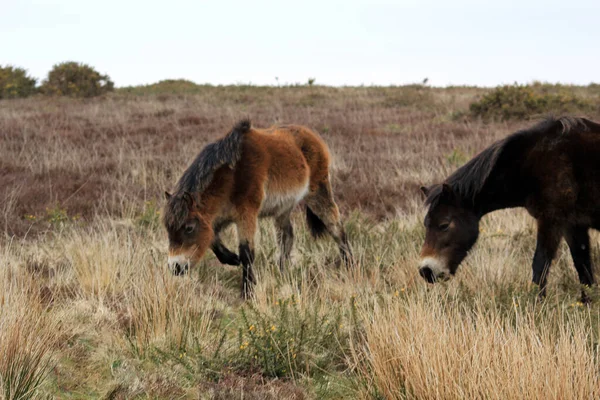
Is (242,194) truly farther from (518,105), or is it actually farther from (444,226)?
(518,105)

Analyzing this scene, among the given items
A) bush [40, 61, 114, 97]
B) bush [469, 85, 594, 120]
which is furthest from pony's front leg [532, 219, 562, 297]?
bush [40, 61, 114, 97]

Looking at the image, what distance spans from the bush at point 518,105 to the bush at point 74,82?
749 inches

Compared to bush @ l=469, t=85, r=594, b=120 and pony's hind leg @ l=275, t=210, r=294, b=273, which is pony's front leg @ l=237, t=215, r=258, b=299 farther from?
bush @ l=469, t=85, r=594, b=120

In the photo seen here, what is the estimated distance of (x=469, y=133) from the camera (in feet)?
52.9

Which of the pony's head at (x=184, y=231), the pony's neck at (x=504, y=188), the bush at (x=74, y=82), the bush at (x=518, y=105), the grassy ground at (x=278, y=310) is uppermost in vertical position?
the bush at (x=74, y=82)

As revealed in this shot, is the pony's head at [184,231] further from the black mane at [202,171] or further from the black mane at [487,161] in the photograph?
the black mane at [487,161]

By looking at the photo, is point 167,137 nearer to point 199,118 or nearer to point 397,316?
point 199,118

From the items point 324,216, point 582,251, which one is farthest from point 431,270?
point 324,216

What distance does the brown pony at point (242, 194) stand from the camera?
5.08 m

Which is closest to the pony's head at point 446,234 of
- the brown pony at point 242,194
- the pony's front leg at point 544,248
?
the pony's front leg at point 544,248

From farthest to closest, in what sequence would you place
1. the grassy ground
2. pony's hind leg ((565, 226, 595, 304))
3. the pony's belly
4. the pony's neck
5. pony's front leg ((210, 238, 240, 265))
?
1. the pony's belly
2. pony's front leg ((210, 238, 240, 265))
3. pony's hind leg ((565, 226, 595, 304))
4. the pony's neck
5. the grassy ground

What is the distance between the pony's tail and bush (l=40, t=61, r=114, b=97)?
23.6 meters

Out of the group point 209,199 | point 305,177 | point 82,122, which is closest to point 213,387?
point 209,199

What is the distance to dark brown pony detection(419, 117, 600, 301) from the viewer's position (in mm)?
4465
